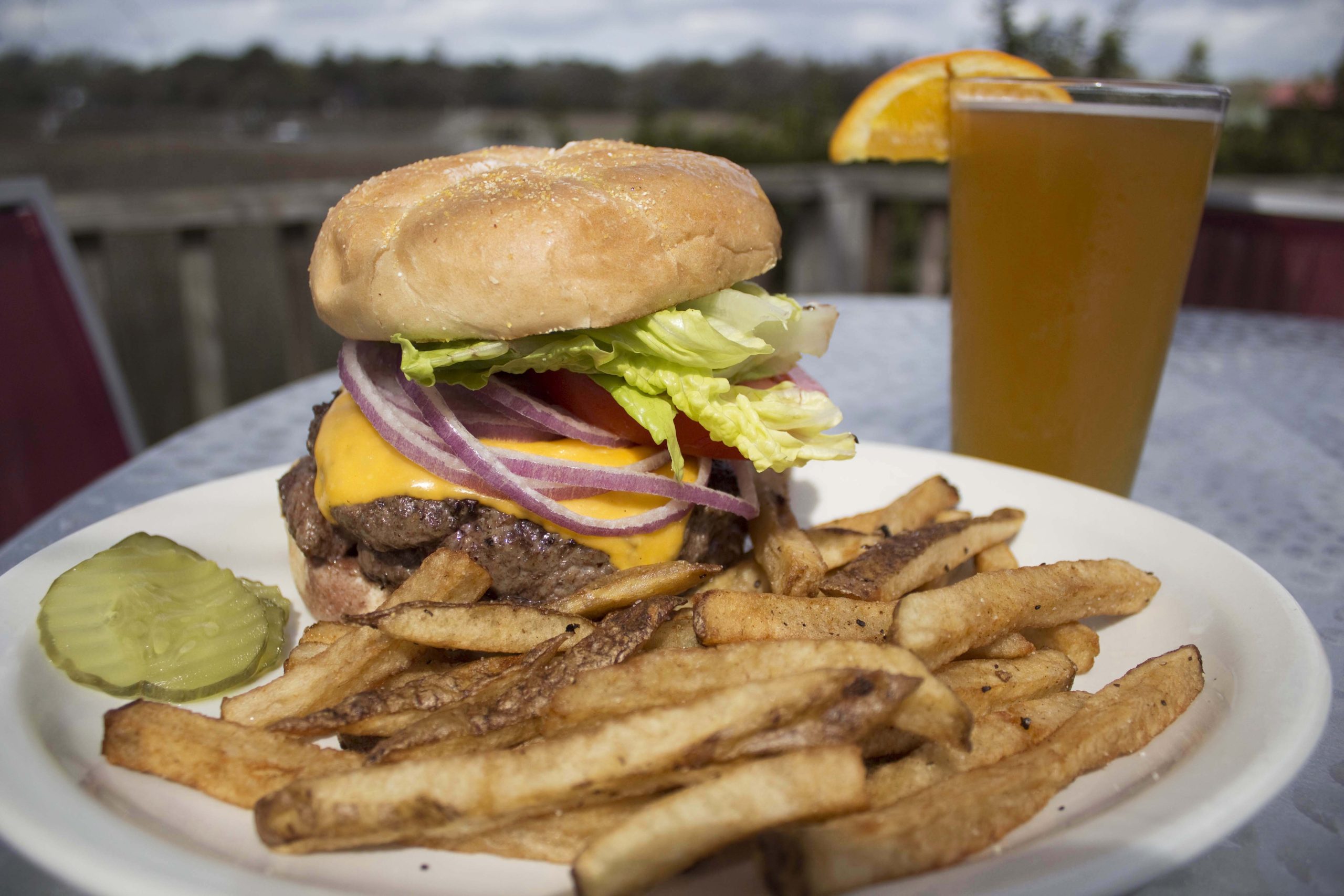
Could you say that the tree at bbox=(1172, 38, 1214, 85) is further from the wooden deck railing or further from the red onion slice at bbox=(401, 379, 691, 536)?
the red onion slice at bbox=(401, 379, 691, 536)

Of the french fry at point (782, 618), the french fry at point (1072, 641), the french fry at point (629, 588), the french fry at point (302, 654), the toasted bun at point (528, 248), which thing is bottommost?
the french fry at point (1072, 641)


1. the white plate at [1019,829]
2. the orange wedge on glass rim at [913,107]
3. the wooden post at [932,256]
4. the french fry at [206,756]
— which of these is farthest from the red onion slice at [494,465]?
the wooden post at [932,256]

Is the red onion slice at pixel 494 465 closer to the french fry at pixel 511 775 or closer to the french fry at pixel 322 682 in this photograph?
the french fry at pixel 322 682

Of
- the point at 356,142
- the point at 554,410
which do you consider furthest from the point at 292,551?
the point at 356,142

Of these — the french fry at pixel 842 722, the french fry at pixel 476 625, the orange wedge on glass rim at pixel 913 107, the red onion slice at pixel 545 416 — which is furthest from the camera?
the orange wedge on glass rim at pixel 913 107

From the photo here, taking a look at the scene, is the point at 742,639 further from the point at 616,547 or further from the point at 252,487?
the point at 252,487

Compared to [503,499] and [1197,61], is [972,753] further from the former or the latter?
[1197,61]

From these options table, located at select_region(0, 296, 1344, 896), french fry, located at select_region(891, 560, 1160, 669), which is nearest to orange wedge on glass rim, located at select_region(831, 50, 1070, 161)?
table, located at select_region(0, 296, 1344, 896)
